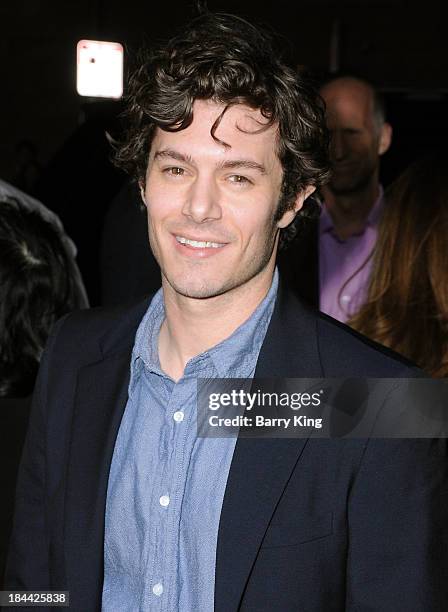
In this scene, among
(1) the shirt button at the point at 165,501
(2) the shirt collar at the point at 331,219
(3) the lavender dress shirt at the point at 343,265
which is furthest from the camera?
(2) the shirt collar at the point at 331,219

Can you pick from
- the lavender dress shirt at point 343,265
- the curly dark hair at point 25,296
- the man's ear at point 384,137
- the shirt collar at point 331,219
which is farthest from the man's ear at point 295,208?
the man's ear at point 384,137

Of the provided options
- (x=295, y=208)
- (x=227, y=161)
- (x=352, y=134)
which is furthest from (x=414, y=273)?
(x=352, y=134)

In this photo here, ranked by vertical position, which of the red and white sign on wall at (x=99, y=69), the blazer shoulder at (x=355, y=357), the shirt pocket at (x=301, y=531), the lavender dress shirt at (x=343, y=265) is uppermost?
the red and white sign on wall at (x=99, y=69)

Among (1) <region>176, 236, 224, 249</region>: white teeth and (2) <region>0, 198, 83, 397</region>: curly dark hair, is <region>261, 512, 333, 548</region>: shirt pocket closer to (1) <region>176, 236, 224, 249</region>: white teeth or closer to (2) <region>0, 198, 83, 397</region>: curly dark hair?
(1) <region>176, 236, 224, 249</region>: white teeth

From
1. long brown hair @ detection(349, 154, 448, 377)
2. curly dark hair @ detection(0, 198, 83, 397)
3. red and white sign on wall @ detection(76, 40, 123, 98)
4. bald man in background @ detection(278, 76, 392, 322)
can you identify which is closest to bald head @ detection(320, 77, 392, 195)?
bald man in background @ detection(278, 76, 392, 322)

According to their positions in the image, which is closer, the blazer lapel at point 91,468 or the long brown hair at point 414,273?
the blazer lapel at point 91,468

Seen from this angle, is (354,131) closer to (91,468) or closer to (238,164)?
(238,164)

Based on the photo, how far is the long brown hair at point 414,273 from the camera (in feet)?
8.36

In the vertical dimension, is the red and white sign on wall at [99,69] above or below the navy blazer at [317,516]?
above

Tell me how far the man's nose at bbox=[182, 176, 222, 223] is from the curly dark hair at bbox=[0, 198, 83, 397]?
70cm

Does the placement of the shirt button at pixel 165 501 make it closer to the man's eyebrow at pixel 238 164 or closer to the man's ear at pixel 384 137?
the man's eyebrow at pixel 238 164

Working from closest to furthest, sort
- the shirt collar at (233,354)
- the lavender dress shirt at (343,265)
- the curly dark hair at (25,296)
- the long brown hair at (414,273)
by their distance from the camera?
the shirt collar at (233,354)
the curly dark hair at (25,296)
the long brown hair at (414,273)
the lavender dress shirt at (343,265)

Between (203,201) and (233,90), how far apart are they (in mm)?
250

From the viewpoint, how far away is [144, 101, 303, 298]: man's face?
1.85 metres
